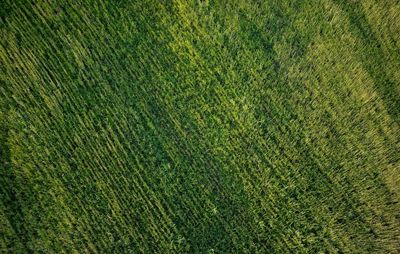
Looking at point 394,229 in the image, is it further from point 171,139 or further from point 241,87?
point 171,139

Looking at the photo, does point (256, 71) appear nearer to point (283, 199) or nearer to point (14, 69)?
point (283, 199)

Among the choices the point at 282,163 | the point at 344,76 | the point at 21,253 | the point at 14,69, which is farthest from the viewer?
the point at 344,76

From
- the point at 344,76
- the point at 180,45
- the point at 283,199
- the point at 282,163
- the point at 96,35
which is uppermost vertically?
the point at 96,35

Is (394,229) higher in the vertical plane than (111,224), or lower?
lower

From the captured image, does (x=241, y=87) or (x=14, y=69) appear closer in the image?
(x=14, y=69)

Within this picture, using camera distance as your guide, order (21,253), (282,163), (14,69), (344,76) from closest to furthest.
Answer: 1. (21,253)
2. (14,69)
3. (282,163)
4. (344,76)

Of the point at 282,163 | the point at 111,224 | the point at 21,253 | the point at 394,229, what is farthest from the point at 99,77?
the point at 394,229

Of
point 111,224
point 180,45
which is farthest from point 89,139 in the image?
point 180,45
